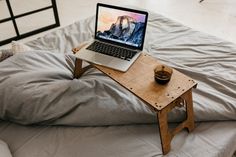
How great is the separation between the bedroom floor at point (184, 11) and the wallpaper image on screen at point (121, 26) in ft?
5.21

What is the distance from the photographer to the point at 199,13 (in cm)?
296

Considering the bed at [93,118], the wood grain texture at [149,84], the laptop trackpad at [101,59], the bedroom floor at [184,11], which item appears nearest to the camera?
the wood grain texture at [149,84]

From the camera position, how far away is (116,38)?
128 centimetres

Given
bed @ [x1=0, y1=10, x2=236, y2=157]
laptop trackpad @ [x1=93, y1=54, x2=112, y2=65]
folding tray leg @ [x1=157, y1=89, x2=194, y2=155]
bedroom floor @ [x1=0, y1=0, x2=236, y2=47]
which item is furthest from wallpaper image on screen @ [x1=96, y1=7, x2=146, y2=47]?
bedroom floor @ [x1=0, y1=0, x2=236, y2=47]

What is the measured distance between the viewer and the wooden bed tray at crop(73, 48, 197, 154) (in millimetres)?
942

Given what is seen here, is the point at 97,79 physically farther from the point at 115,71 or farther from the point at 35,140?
the point at 35,140

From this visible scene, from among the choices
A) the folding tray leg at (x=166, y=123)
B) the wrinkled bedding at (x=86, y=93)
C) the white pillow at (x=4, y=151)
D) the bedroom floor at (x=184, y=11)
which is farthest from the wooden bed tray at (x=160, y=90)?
the bedroom floor at (x=184, y=11)

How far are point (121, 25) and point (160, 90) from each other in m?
0.45

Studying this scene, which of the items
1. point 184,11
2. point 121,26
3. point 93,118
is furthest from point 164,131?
point 184,11

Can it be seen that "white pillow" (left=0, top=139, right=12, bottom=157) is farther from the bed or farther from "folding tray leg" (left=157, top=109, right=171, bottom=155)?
"folding tray leg" (left=157, top=109, right=171, bottom=155)

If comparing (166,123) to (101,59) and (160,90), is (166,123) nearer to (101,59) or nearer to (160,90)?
(160,90)

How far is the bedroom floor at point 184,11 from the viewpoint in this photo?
269cm

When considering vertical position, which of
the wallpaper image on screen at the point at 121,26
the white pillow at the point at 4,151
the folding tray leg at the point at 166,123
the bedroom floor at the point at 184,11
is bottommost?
the bedroom floor at the point at 184,11

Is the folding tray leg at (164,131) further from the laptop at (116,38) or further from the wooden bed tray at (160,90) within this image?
the laptop at (116,38)
